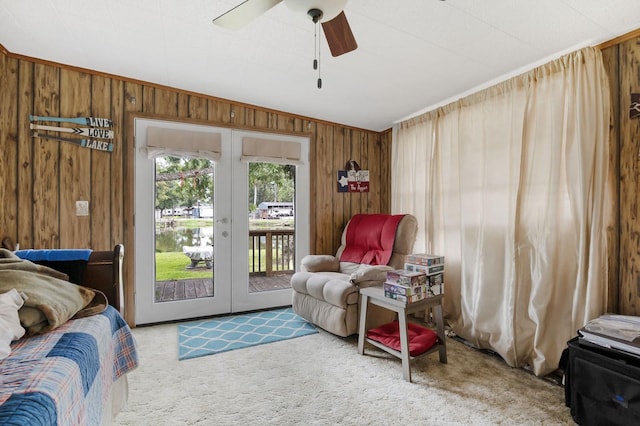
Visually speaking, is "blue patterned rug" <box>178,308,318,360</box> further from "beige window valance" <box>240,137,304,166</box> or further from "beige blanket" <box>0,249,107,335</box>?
"beige window valance" <box>240,137,304,166</box>

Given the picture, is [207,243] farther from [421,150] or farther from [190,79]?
[421,150]

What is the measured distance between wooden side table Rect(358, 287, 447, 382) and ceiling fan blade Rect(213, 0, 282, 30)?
6.29 feet

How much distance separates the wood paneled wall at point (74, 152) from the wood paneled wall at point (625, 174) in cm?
295

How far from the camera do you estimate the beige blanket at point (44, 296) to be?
1.34m

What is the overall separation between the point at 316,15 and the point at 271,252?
2.86 metres

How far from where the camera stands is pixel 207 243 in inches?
135

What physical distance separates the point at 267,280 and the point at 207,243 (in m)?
0.85

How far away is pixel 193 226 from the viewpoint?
3.37 m

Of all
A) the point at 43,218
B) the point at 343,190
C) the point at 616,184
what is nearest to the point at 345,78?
the point at 343,190

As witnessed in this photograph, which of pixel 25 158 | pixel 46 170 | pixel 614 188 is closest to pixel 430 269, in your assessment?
pixel 614 188

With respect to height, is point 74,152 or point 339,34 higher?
point 339,34

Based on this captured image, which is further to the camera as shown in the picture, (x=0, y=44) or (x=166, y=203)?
(x=166, y=203)

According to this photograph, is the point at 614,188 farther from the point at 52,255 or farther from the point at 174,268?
the point at 174,268

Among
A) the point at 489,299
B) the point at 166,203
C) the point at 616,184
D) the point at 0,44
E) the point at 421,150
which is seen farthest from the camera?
the point at 421,150
